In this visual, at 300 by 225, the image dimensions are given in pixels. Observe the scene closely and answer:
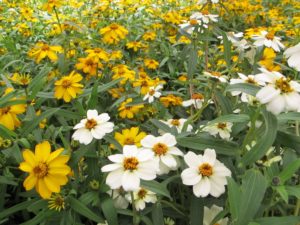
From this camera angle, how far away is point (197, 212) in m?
0.93

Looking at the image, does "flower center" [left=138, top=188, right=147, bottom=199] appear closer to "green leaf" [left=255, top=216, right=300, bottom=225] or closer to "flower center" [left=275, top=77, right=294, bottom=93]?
"green leaf" [left=255, top=216, right=300, bottom=225]

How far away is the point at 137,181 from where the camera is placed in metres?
0.79

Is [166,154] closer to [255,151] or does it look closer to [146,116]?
[255,151]

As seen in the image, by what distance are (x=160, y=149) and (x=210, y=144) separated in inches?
4.9

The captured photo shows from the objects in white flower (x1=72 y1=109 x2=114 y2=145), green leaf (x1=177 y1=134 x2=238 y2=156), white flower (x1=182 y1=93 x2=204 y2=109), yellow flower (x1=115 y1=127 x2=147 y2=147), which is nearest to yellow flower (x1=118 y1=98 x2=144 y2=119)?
white flower (x1=182 y1=93 x2=204 y2=109)

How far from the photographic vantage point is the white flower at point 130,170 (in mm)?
795

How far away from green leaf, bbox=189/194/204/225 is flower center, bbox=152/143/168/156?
146 millimetres

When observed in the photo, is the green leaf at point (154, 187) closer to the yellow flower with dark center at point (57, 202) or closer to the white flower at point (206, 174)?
the white flower at point (206, 174)

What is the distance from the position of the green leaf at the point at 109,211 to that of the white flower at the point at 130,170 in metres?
0.11

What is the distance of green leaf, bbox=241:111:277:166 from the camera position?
0.81 metres

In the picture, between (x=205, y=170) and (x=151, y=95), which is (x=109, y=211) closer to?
(x=205, y=170)

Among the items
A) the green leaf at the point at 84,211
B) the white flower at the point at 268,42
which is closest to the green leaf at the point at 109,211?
the green leaf at the point at 84,211

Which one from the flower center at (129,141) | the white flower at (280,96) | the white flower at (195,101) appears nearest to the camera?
the white flower at (280,96)

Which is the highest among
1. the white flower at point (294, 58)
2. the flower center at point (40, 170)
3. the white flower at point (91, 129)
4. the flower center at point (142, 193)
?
the white flower at point (294, 58)
